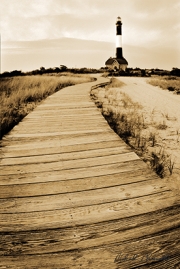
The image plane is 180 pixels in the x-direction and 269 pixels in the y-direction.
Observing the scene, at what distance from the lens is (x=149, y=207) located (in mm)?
1725

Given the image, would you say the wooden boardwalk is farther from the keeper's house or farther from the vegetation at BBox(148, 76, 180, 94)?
the keeper's house

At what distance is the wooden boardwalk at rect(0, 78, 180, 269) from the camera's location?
4.31 feet

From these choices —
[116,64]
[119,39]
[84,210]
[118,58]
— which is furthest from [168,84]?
[118,58]

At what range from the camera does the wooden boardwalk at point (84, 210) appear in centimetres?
131

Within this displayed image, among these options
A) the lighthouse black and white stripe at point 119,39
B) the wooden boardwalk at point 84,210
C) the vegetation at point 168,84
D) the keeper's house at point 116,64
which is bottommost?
the wooden boardwalk at point 84,210

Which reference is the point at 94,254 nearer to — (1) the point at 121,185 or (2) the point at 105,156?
(1) the point at 121,185

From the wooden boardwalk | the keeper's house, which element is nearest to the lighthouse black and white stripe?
the keeper's house

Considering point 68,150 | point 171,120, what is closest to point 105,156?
point 68,150

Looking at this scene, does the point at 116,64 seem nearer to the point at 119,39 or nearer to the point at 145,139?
the point at 119,39

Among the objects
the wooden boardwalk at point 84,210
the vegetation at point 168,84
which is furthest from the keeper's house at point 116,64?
the wooden boardwalk at point 84,210

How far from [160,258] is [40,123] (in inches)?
137

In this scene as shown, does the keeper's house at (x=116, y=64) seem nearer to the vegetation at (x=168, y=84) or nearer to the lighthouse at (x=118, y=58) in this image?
the lighthouse at (x=118, y=58)

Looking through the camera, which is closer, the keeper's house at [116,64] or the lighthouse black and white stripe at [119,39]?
the lighthouse black and white stripe at [119,39]

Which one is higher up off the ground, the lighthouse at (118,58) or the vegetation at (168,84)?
the lighthouse at (118,58)
